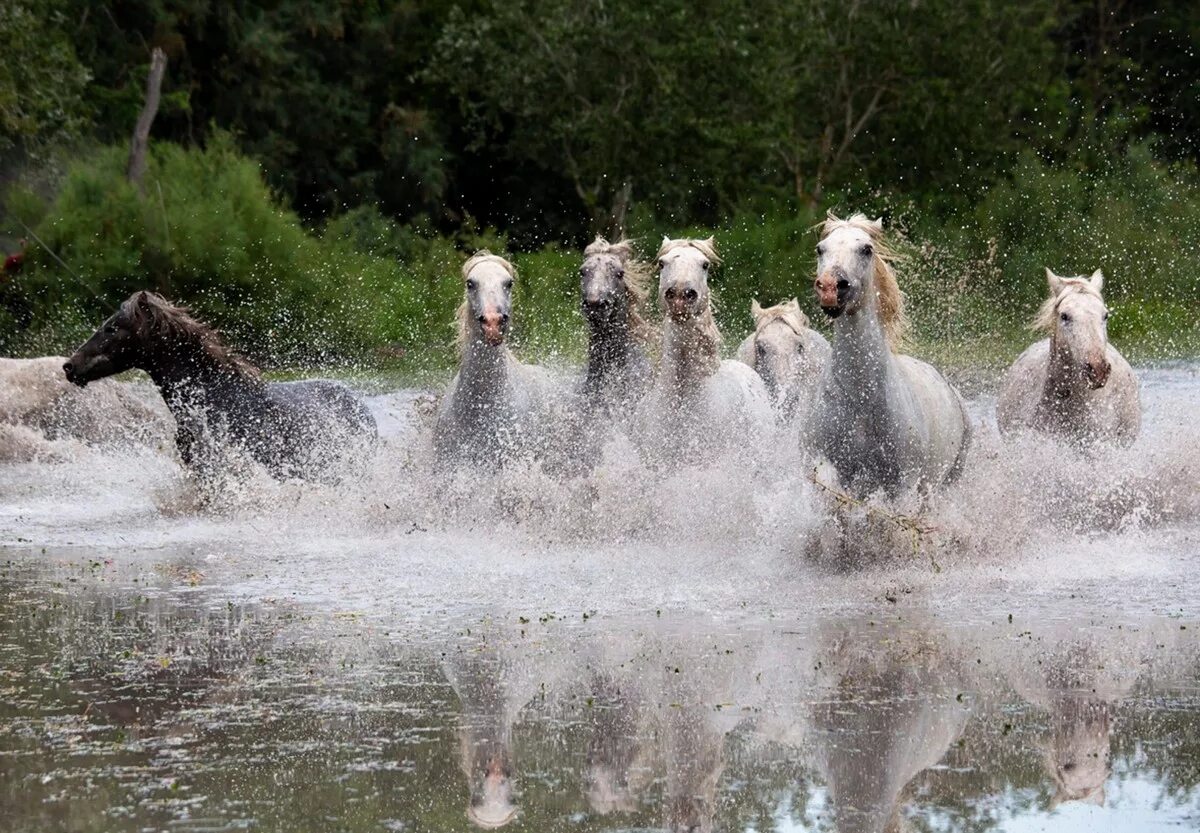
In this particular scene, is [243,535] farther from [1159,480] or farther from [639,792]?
[639,792]

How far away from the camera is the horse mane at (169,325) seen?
11.7 metres

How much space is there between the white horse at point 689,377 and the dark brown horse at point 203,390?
2.70 m

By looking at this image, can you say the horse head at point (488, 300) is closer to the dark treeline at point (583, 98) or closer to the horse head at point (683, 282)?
the horse head at point (683, 282)

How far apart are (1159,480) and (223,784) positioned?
258 inches

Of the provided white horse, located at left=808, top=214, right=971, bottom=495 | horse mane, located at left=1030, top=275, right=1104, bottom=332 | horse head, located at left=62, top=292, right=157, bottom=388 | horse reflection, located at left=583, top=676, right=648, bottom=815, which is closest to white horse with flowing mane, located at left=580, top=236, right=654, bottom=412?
white horse, located at left=808, top=214, right=971, bottom=495

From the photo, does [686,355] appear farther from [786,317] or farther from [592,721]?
[592,721]

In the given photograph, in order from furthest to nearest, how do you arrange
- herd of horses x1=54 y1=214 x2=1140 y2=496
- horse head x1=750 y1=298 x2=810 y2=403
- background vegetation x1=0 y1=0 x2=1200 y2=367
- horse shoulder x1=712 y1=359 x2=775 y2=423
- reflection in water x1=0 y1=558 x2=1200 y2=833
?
background vegetation x1=0 y1=0 x2=1200 y2=367, horse head x1=750 y1=298 x2=810 y2=403, horse shoulder x1=712 y1=359 x2=775 y2=423, herd of horses x1=54 y1=214 x2=1140 y2=496, reflection in water x1=0 y1=558 x2=1200 y2=833

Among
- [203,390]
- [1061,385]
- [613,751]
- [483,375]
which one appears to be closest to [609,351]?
[483,375]

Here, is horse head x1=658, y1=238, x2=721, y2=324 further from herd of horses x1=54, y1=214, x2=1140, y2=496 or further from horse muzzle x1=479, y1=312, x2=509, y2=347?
horse muzzle x1=479, y1=312, x2=509, y2=347

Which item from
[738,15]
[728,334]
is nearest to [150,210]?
[728,334]

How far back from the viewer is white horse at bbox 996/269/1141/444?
33.2ft

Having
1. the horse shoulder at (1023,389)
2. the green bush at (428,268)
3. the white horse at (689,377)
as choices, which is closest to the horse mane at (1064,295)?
the horse shoulder at (1023,389)

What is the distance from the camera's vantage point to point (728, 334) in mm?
22062

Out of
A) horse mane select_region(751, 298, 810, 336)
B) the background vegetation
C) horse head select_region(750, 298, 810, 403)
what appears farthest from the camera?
the background vegetation
